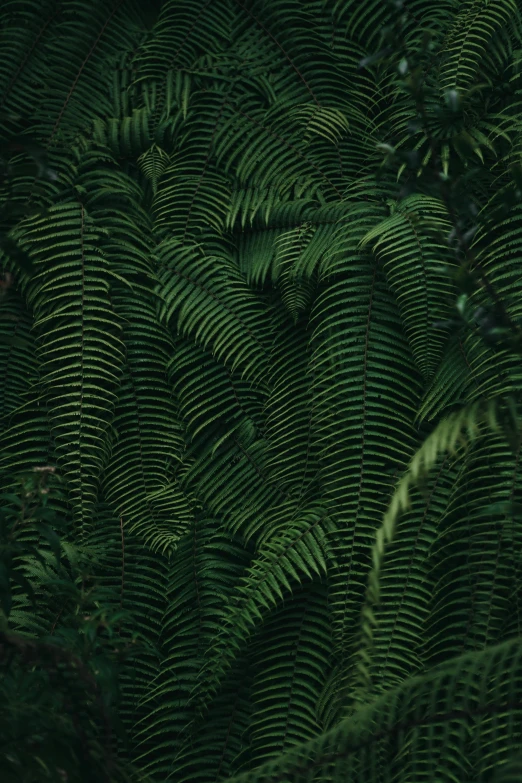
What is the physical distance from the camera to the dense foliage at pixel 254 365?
2.89m

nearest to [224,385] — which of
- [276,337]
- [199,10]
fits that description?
[276,337]

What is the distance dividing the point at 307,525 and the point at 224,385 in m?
0.79

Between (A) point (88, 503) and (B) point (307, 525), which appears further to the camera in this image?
(A) point (88, 503)

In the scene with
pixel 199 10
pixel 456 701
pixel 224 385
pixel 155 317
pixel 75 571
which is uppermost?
pixel 199 10

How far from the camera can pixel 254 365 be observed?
11.4 feet

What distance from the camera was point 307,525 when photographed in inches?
121

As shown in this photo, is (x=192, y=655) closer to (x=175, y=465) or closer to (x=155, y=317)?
(x=175, y=465)

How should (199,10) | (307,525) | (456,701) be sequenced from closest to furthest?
(456,701) → (307,525) → (199,10)

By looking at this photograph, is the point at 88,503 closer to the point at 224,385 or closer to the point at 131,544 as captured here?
the point at 131,544

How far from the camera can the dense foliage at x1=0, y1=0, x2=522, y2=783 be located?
114 inches

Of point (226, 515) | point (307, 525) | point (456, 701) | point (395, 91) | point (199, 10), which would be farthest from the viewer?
point (199, 10)

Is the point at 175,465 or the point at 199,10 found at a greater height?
the point at 199,10

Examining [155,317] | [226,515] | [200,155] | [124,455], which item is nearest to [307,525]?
[226,515]

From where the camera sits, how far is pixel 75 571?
3.21 meters
